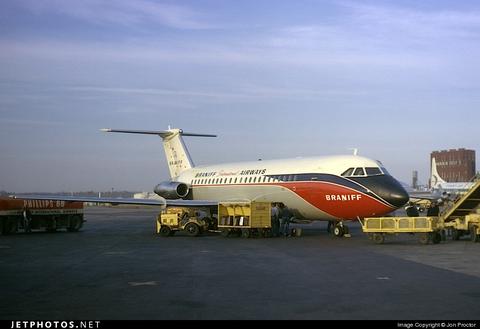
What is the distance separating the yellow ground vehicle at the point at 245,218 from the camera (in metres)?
26.4

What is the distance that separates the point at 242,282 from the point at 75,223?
23375 millimetres

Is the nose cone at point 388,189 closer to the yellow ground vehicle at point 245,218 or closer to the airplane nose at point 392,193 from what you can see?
the airplane nose at point 392,193

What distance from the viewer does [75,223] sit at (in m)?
33.9

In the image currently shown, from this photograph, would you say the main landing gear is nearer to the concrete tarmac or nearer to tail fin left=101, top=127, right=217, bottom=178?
the concrete tarmac

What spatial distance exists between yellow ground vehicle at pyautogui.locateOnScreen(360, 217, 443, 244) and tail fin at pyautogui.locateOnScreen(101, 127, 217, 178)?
18.8 meters

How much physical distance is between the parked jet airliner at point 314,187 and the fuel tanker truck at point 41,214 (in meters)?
2.71

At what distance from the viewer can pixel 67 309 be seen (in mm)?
9602

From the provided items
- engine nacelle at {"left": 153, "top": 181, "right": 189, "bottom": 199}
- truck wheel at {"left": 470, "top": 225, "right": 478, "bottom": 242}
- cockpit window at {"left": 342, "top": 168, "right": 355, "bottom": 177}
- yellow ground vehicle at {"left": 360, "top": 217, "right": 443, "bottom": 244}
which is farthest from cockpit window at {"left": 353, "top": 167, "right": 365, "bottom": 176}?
engine nacelle at {"left": 153, "top": 181, "right": 189, "bottom": 199}

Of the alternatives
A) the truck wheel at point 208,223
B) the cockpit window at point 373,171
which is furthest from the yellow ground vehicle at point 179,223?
the cockpit window at point 373,171

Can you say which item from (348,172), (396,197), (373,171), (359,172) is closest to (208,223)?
(348,172)
